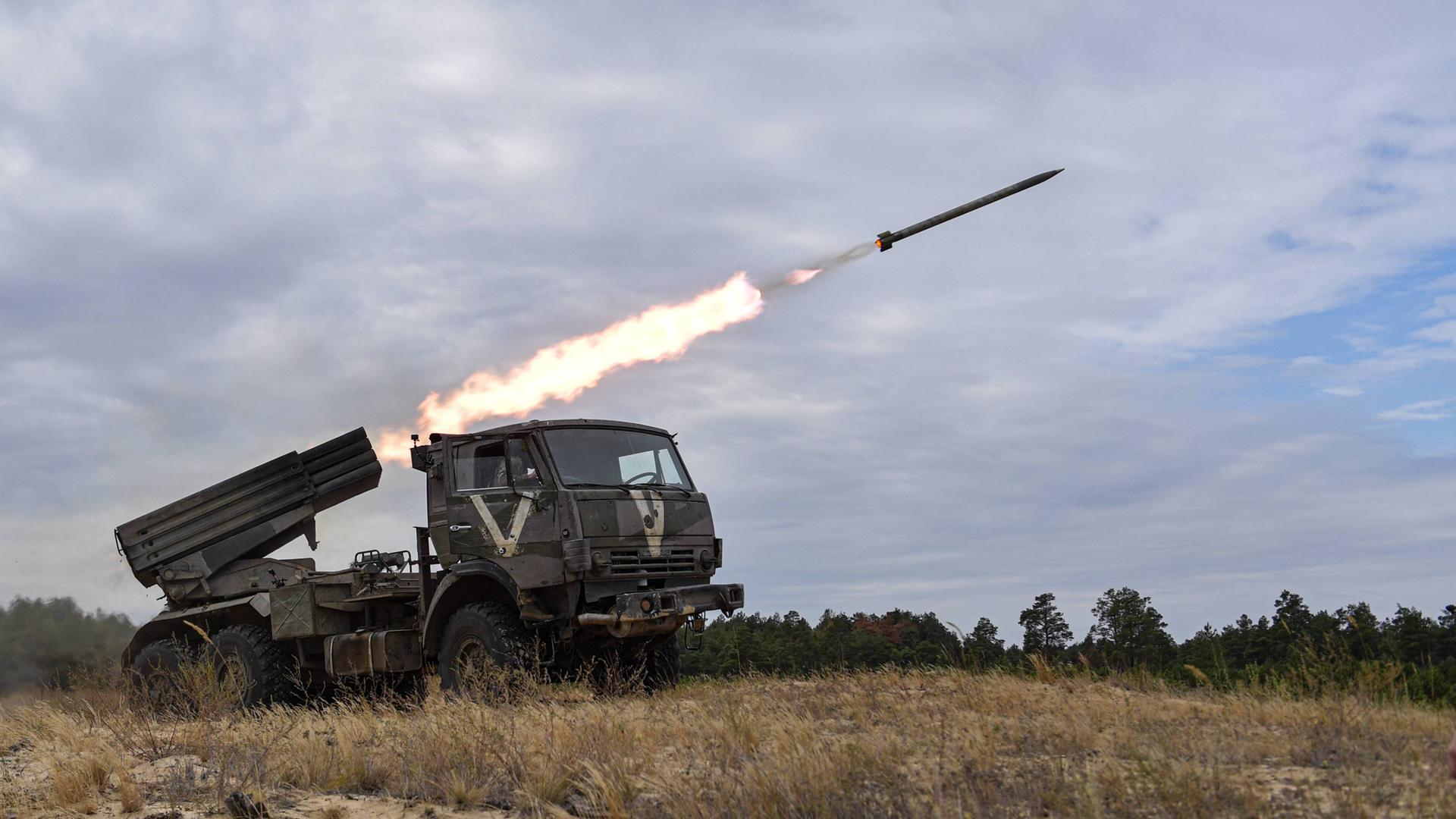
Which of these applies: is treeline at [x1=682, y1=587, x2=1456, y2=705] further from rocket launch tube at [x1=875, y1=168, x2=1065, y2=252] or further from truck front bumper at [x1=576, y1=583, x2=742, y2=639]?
rocket launch tube at [x1=875, y1=168, x2=1065, y2=252]

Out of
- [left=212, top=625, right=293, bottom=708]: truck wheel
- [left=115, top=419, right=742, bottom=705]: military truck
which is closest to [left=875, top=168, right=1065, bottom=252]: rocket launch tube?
[left=115, top=419, right=742, bottom=705]: military truck

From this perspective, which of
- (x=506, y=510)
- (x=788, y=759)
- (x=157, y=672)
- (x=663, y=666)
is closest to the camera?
(x=788, y=759)

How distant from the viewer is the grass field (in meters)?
5.82

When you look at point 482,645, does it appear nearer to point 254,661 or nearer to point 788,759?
point 254,661

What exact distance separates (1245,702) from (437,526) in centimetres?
874

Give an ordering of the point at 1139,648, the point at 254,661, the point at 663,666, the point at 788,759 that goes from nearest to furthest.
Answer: the point at 788,759, the point at 663,666, the point at 254,661, the point at 1139,648

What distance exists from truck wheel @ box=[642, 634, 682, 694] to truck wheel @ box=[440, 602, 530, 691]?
1758mm

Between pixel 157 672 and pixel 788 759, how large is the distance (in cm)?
1189

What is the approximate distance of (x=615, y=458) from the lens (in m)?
12.8

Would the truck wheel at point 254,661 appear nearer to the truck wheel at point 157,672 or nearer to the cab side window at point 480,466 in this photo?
the truck wheel at point 157,672

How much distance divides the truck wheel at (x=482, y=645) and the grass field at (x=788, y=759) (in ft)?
3.16

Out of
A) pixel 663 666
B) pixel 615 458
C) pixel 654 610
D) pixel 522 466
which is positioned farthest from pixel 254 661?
pixel 654 610

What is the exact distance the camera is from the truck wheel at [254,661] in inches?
569

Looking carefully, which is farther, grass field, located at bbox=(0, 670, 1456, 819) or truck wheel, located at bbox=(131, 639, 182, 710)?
truck wheel, located at bbox=(131, 639, 182, 710)
